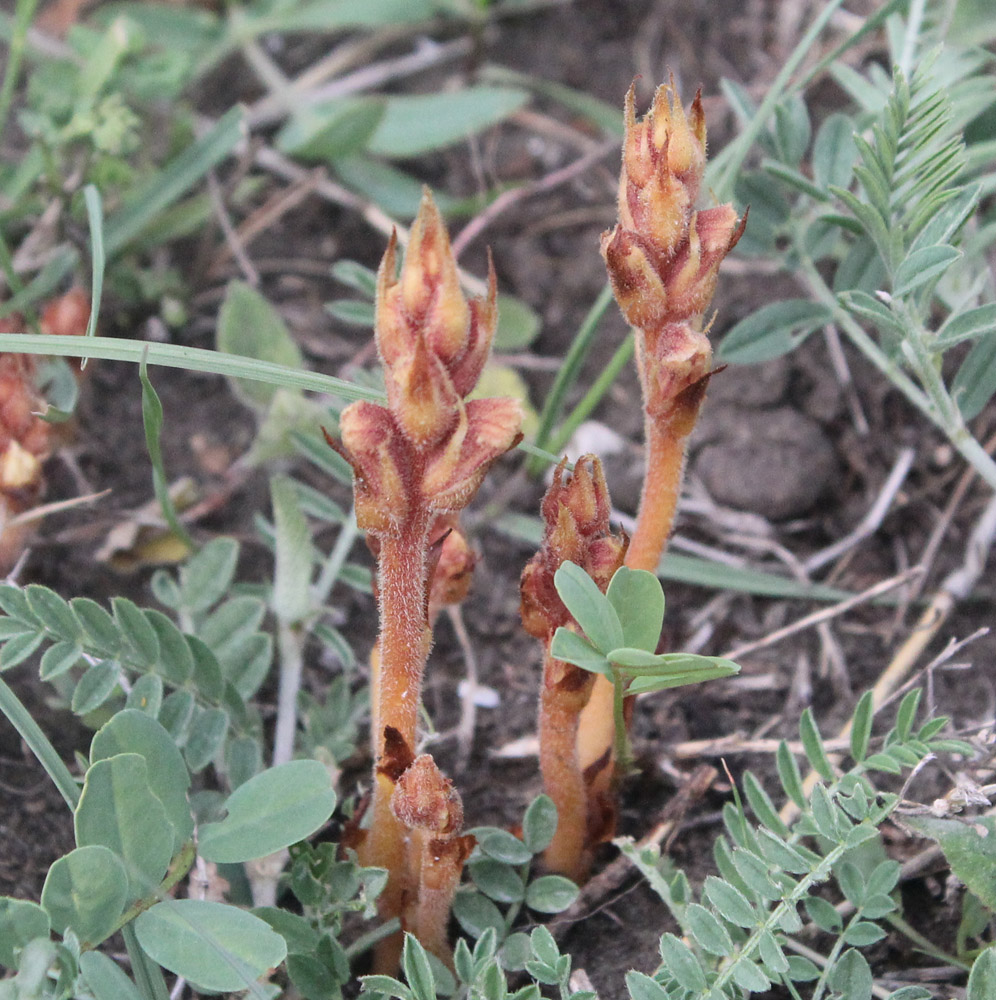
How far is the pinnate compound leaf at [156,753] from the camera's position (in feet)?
5.10

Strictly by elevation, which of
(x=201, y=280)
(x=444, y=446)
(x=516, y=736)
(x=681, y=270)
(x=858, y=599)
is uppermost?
(x=681, y=270)

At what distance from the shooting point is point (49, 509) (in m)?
2.16

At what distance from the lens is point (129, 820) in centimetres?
148

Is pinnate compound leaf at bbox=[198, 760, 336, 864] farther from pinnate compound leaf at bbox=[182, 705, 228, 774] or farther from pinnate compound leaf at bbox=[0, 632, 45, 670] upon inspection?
pinnate compound leaf at bbox=[0, 632, 45, 670]

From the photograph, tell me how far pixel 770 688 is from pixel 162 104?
220 centimetres

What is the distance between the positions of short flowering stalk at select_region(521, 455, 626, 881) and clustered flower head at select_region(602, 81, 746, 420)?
0.73 ft

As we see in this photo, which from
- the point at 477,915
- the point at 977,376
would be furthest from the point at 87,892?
the point at 977,376

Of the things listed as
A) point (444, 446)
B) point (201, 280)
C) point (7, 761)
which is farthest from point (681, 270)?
point (201, 280)

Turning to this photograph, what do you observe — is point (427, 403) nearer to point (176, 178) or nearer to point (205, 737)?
point (205, 737)

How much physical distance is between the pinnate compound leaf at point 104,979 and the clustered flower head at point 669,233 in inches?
42.5

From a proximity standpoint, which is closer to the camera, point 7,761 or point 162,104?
point 7,761

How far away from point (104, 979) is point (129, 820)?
7.5 inches

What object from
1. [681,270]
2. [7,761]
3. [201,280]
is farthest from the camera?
[201,280]

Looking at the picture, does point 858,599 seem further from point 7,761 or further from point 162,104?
point 162,104
